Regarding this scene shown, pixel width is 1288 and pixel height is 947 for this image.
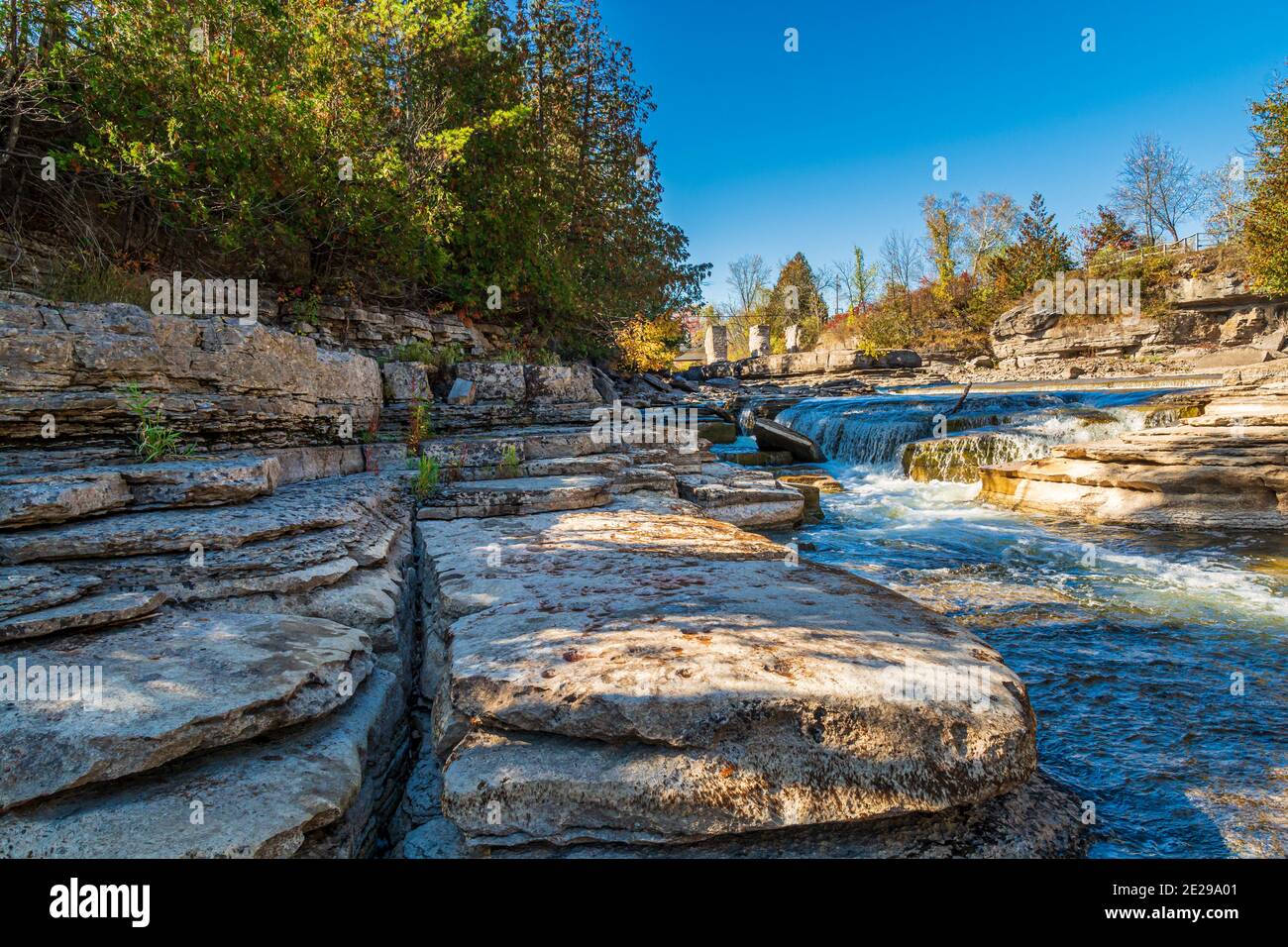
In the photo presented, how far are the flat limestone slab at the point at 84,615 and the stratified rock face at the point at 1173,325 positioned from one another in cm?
3484

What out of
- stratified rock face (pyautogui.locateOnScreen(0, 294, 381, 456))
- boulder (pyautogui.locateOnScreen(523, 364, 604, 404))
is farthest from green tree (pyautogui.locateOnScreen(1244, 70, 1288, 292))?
stratified rock face (pyautogui.locateOnScreen(0, 294, 381, 456))

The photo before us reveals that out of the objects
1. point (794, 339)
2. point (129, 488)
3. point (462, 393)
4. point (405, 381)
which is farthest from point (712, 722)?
point (794, 339)

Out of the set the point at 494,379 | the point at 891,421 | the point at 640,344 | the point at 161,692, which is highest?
the point at 640,344

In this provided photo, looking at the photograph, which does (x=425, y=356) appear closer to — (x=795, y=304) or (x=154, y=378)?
(x=154, y=378)

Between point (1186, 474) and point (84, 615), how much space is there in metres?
11.6

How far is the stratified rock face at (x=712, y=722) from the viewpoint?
189 cm

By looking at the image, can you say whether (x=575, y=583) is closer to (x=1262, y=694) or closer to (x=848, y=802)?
(x=848, y=802)

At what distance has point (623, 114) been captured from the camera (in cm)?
1806

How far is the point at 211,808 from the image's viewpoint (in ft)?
5.84

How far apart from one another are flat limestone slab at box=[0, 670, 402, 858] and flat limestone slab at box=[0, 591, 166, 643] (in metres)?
1.02

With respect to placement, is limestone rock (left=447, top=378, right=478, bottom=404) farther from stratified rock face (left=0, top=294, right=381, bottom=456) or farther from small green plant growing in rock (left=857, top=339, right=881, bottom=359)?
small green plant growing in rock (left=857, top=339, right=881, bottom=359)

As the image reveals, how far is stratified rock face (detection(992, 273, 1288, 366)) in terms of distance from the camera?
25484mm

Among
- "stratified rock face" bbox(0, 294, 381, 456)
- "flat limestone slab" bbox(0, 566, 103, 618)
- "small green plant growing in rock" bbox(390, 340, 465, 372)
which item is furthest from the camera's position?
"small green plant growing in rock" bbox(390, 340, 465, 372)

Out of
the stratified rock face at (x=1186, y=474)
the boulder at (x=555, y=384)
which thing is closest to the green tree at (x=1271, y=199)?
the stratified rock face at (x=1186, y=474)
